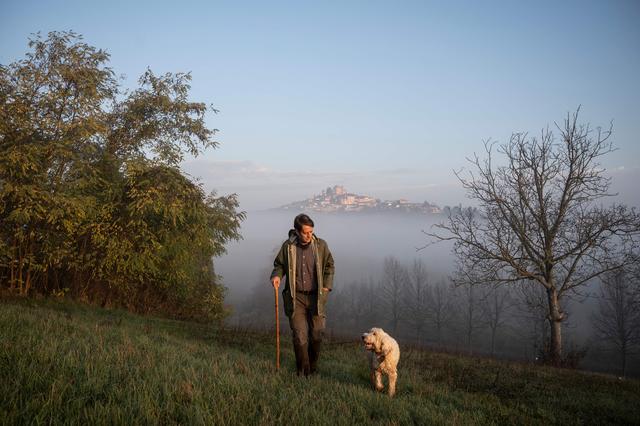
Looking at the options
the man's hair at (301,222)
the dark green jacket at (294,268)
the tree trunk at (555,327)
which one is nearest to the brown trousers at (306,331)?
the dark green jacket at (294,268)

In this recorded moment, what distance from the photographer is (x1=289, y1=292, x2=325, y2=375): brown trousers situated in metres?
5.60

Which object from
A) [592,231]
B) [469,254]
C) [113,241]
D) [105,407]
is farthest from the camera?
[469,254]

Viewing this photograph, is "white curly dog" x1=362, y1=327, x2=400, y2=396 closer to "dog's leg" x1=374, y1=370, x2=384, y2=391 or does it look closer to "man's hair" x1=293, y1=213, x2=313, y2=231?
"dog's leg" x1=374, y1=370, x2=384, y2=391

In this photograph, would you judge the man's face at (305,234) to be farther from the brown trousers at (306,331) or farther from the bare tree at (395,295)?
the bare tree at (395,295)

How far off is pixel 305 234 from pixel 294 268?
600 mm

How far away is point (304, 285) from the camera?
18.8 ft

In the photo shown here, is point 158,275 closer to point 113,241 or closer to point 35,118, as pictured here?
point 113,241

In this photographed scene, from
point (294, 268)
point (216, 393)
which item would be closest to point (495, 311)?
point (294, 268)

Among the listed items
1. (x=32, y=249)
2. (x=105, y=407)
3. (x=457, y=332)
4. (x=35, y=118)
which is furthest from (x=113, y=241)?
(x=457, y=332)

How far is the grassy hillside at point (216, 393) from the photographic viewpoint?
3.04 meters

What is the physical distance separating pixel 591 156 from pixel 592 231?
3.05 metres

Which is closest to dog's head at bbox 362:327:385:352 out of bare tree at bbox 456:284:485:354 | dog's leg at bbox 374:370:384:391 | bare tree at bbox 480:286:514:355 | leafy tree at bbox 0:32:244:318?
dog's leg at bbox 374:370:384:391

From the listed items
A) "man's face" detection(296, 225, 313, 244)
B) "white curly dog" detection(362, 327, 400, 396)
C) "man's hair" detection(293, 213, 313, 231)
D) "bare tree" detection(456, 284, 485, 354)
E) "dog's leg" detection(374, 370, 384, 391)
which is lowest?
"bare tree" detection(456, 284, 485, 354)

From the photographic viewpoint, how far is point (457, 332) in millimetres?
56125
